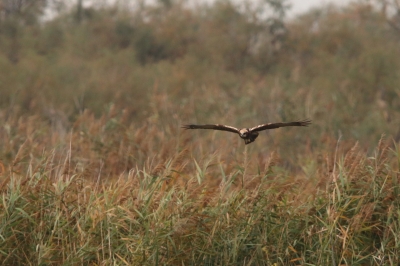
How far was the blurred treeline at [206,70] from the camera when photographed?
12.9 meters

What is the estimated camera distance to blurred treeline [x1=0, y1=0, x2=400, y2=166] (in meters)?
12.9

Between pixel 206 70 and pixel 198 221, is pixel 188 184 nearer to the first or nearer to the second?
pixel 198 221

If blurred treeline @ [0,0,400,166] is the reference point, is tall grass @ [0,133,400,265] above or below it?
below

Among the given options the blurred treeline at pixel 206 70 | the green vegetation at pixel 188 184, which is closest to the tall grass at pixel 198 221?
the green vegetation at pixel 188 184

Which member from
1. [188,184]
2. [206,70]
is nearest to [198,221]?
[188,184]

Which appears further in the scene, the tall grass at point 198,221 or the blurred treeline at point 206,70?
the blurred treeline at point 206,70

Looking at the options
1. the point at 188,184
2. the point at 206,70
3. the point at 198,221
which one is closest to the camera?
the point at 198,221

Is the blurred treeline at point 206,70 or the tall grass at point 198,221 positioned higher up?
the blurred treeline at point 206,70

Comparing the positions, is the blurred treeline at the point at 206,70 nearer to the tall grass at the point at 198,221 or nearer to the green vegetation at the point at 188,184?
the green vegetation at the point at 188,184

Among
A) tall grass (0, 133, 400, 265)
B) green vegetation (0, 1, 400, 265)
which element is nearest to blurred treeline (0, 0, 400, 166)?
green vegetation (0, 1, 400, 265)

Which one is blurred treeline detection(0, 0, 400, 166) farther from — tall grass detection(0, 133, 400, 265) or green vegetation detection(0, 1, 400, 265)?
tall grass detection(0, 133, 400, 265)

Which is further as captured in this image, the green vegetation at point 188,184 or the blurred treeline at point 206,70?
the blurred treeline at point 206,70

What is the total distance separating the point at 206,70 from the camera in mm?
23125

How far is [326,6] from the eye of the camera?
45.2 metres
